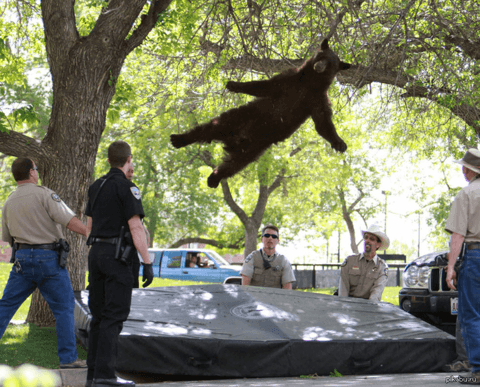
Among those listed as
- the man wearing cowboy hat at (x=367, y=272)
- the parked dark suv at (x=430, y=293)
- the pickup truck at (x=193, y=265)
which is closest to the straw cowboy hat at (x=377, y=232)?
the man wearing cowboy hat at (x=367, y=272)

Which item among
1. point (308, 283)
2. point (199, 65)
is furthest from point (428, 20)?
point (308, 283)

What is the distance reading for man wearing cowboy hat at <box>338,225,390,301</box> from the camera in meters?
6.55

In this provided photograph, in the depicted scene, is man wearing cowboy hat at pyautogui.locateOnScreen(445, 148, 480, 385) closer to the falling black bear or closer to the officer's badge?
the falling black bear

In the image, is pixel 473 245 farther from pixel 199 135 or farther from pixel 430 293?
pixel 199 135

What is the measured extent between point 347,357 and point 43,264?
2668 mm

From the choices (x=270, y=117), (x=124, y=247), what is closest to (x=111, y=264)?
(x=124, y=247)

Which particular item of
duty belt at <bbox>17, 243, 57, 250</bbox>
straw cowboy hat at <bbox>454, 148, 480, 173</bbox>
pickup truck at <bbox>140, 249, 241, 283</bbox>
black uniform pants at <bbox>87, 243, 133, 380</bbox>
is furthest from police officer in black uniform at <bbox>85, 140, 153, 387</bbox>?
pickup truck at <bbox>140, 249, 241, 283</bbox>

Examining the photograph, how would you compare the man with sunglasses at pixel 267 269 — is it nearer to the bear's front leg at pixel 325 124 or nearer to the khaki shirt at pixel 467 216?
the bear's front leg at pixel 325 124

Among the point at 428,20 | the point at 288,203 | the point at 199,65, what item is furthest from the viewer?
the point at 288,203

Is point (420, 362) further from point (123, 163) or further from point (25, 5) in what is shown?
point (25, 5)

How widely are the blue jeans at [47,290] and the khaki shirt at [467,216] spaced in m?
2.99

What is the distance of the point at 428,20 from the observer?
8.05 meters

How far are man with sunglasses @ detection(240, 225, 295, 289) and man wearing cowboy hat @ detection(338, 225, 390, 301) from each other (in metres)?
0.67

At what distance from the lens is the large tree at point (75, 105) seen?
661 centimetres
